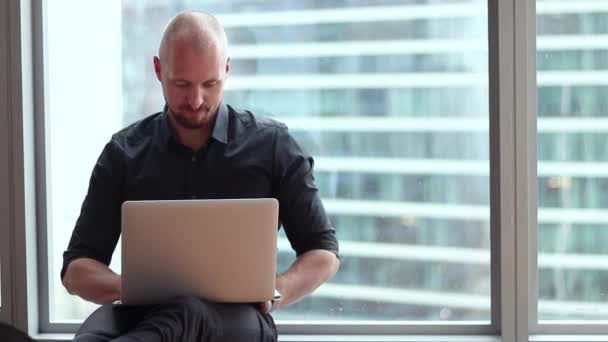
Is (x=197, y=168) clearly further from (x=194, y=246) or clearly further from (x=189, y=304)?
(x=189, y=304)

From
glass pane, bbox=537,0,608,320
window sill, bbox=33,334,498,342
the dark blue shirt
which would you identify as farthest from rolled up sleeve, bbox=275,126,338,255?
glass pane, bbox=537,0,608,320

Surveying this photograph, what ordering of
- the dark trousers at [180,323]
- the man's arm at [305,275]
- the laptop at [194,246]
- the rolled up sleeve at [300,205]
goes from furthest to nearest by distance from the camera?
the rolled up sleeve at [300,205] < the man's arm at [305,275] < the laptop at [194,246] < the dark trousers at [180,323]

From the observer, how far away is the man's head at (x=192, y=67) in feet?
8.08

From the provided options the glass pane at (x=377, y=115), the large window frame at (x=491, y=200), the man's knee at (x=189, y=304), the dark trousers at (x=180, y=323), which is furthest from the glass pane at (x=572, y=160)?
the man's knee at (x=189, y=304)

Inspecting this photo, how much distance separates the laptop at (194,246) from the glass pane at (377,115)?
0.93 meters

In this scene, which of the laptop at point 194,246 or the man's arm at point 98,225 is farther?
the man's arm at point 98,225

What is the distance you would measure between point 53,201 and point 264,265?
4.17 ft

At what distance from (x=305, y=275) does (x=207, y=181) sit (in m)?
0.39

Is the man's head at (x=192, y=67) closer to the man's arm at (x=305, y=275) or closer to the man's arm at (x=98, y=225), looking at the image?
the man's arm at (x=98, y=225)

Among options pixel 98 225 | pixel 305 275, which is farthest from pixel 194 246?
pixel 98 225

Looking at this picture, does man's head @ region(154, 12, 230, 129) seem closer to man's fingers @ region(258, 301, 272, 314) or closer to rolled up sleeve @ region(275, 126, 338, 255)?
rolled up sleeve @ region(275, 126, 338, 255)

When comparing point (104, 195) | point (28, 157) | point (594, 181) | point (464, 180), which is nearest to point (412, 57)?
point (464, 180)

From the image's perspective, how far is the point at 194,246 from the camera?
6.72 ft

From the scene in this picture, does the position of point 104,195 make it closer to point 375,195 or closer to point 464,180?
point 375,195
